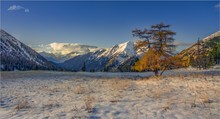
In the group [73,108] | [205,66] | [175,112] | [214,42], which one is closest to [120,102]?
[73,108]

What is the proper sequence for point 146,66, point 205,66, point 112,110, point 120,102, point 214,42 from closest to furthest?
point 112,110 → point 120,102 → point 146,66 → point 205,66 → point 214,42

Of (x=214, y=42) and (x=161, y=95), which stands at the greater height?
(x=214, y=42)

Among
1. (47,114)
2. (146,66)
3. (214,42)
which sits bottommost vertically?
(47,114)

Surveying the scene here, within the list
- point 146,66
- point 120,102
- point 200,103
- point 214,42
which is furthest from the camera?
point 214,42

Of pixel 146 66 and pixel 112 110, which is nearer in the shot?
pixel 112 110

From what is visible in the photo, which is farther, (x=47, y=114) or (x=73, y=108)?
(x=73, y=108)

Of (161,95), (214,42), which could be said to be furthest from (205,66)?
(161,95)

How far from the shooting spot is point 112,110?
39.3 ft

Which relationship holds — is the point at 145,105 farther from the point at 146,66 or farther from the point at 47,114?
the point at 146,66

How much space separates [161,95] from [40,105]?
741cm

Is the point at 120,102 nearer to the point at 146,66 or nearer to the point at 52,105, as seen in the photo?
the point at 52,105

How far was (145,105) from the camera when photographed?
12812mm

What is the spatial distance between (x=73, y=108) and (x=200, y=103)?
644 centimetres

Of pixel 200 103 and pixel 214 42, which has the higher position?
pixel 214 42
